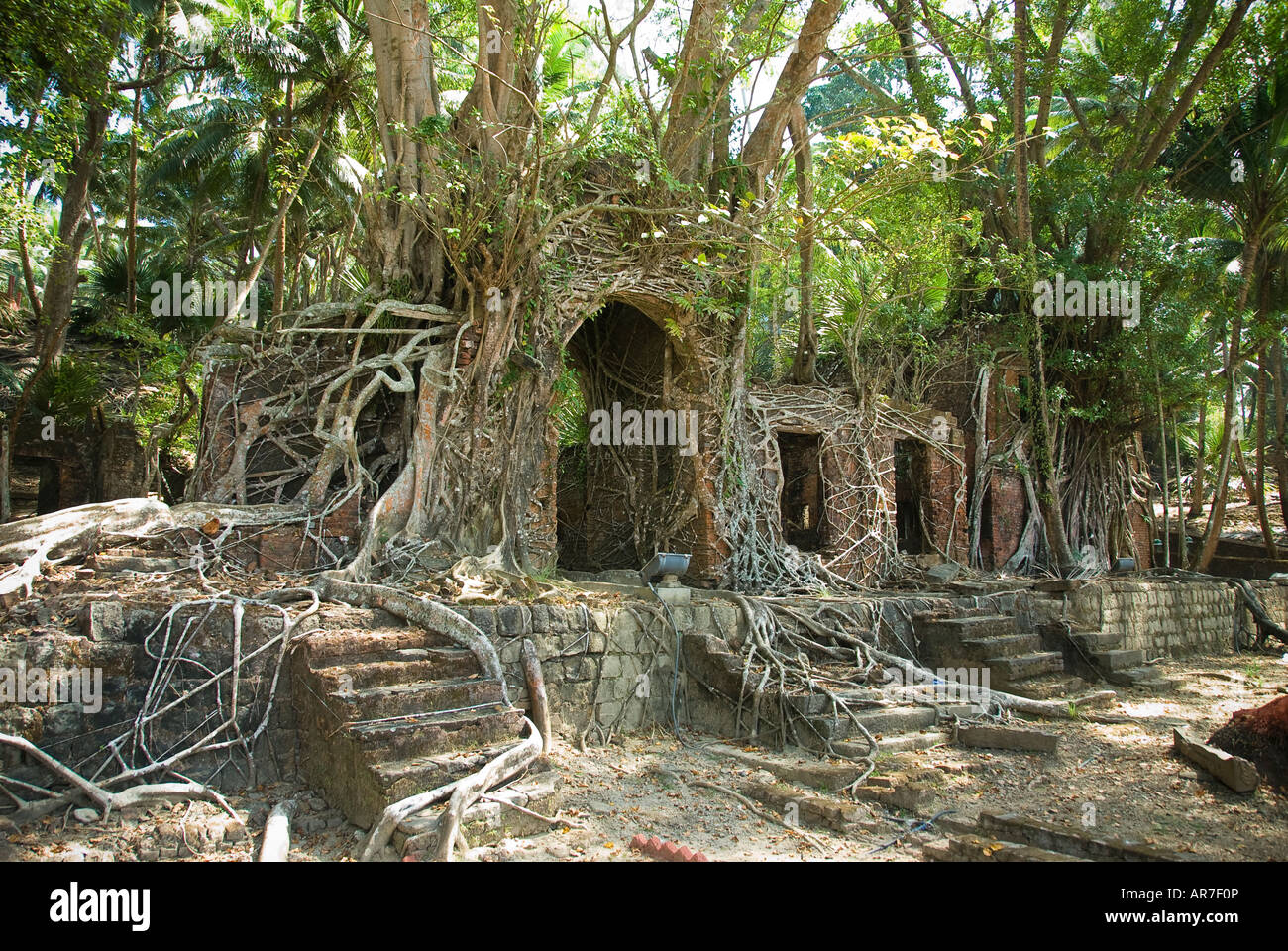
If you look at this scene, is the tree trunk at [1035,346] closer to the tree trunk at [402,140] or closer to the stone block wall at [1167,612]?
the stone block wall at [1167,612]

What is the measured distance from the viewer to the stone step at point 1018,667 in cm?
758

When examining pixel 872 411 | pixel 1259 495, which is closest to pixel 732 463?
pixel 872 411

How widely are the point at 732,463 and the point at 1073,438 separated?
6274 millimetres

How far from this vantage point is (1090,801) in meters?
5.02

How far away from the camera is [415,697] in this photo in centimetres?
476

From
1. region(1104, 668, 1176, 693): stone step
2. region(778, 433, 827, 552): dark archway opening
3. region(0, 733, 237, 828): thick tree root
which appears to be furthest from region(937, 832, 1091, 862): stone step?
region(778, 433, 827, 552): dark archway opening

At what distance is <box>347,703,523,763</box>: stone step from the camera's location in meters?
4.35

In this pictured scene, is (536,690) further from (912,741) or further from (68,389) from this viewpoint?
(68,389)

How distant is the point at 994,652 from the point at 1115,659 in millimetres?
1766

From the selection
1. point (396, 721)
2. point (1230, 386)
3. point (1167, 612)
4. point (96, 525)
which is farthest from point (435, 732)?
point (1230, 386)

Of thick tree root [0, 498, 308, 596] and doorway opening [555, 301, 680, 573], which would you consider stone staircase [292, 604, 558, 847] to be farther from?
doorway opening [555, 301, 680, 573]

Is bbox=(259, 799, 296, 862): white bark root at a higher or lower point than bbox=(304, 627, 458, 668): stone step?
lower

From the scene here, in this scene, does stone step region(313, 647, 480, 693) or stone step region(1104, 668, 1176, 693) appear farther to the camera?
stone step region(1104, 668, 1176, 693)

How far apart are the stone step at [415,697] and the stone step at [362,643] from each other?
32cm
